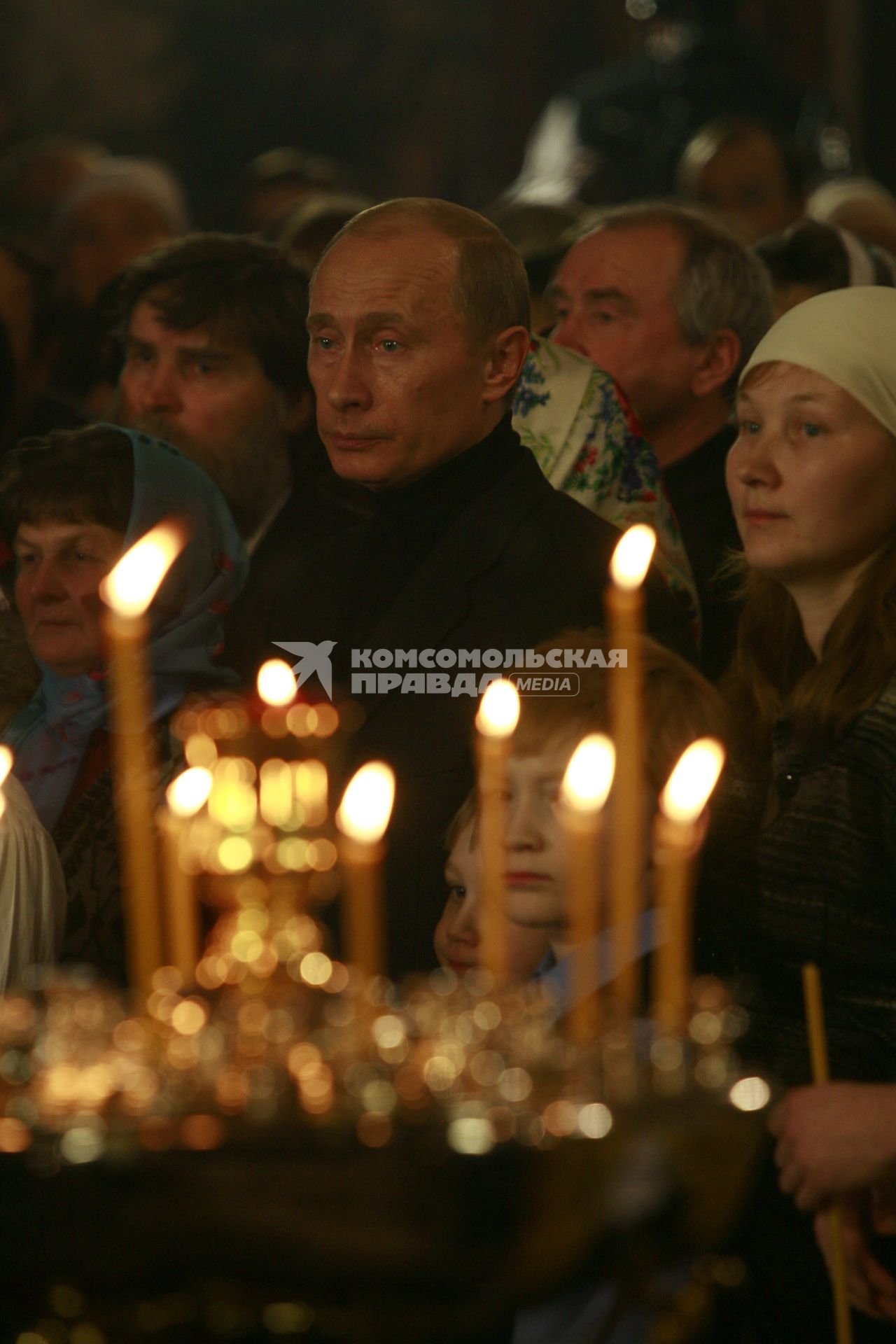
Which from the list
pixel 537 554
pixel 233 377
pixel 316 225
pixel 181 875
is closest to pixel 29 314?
pixel 316 225

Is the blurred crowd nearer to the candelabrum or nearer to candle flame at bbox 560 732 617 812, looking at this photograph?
candle flame at bbox 560 732 617 812

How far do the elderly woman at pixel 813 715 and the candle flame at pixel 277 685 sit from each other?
0.67 metres

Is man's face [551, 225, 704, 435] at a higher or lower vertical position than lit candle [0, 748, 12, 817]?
higher

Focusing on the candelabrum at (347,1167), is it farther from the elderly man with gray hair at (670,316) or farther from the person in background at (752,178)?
the person in background at (752,178)

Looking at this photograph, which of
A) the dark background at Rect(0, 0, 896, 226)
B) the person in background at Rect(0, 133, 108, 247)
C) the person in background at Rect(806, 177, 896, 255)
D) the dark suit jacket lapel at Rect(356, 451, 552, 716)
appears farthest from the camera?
the dark background at Rect(0, 0, 896, 226)

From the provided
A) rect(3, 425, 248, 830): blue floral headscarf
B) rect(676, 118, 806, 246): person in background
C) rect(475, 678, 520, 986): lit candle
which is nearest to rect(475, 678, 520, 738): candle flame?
rect(475, 678, 520, 986): lit candle

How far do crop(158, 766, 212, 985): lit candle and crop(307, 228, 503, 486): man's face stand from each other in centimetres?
54

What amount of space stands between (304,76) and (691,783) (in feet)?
28.3

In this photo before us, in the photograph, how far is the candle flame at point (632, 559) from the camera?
2.84 m

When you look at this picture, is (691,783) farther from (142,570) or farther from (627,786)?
(142,570)

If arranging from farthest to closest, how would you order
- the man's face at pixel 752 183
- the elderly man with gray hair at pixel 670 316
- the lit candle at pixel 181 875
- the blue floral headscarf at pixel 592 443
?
the man's face at pixel 752 183 < the elderly man with gray hair at pixel 670 316 < the blue floral headscarf at pixel 592 443 < the lit candle at pixel 181 875

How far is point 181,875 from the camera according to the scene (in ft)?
8.53

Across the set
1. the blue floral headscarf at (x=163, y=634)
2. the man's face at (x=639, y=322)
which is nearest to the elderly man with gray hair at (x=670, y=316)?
the man's face at (x=639, y=322)

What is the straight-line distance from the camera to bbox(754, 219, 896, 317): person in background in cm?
368
